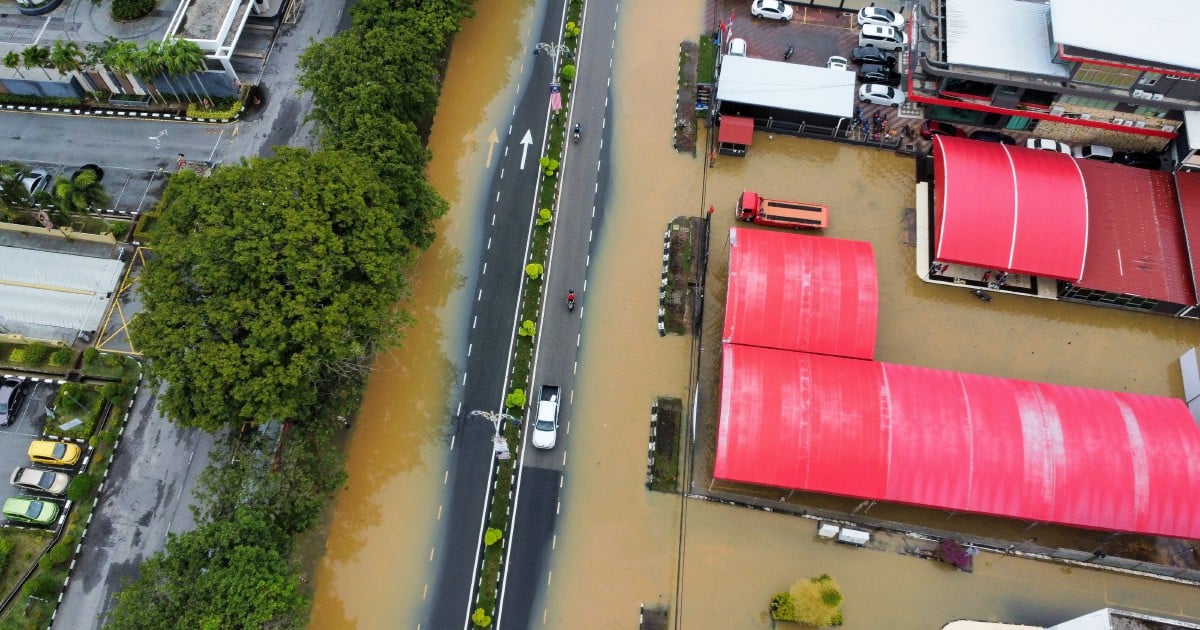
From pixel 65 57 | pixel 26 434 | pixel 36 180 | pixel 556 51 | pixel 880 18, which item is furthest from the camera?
pixel 880 18

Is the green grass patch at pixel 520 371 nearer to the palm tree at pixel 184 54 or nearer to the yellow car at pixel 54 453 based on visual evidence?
the yellow car at pixel 54 453

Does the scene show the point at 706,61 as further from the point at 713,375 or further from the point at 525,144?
the point at 713,375

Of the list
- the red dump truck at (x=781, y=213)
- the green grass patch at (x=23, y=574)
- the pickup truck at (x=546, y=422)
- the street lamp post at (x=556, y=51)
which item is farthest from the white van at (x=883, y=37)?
the green grass patch at (x=23, y=574)

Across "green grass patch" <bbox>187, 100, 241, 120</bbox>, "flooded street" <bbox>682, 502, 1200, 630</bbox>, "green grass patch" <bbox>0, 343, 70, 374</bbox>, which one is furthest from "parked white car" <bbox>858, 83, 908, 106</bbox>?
"green grass patch" <bbox>0, 343, 70, 374</bbox>

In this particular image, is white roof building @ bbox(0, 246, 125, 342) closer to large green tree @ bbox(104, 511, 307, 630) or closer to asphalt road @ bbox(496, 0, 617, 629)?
large green tree @ bbox(104, 511, 307, 630)

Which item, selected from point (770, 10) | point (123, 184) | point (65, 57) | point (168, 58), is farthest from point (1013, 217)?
point (65, 57)

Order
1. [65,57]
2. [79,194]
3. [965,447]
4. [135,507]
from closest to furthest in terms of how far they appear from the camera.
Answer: [965,447], [135,507], [79,194], [65,57]
